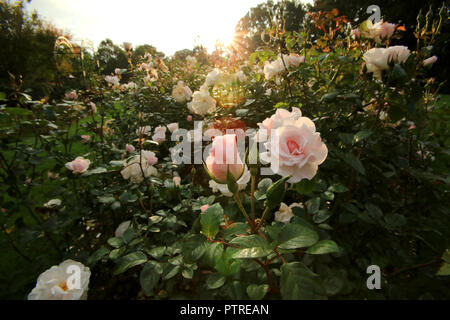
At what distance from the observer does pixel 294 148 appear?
25.7 inches

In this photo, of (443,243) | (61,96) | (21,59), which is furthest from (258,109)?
(21,59)

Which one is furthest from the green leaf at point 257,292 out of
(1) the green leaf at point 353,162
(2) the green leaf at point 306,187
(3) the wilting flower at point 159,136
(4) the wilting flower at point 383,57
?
(3) the wilting flower at point 159,136

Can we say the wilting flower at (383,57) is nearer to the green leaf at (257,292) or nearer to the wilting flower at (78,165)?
the green leaf at (257,292)

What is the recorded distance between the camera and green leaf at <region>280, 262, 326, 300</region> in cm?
54

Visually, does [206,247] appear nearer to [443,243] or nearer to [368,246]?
[368,246]

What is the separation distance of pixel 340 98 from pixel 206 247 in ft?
2.97

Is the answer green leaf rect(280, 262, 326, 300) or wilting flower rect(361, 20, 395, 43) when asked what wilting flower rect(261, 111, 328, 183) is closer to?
green leaf rect(280, 262, 326, 300)

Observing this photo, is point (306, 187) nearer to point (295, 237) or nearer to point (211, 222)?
point (295, 237)

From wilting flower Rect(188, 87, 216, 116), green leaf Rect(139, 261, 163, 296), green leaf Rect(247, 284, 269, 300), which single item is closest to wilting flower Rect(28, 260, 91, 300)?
green leaf Rect(139, 261, 163, 296)

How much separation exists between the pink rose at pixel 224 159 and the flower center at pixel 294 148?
152mm

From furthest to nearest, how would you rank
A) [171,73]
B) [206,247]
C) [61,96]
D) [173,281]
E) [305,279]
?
[171,73]
[61,96]
[173,281]
[206,247]
[305,279]
